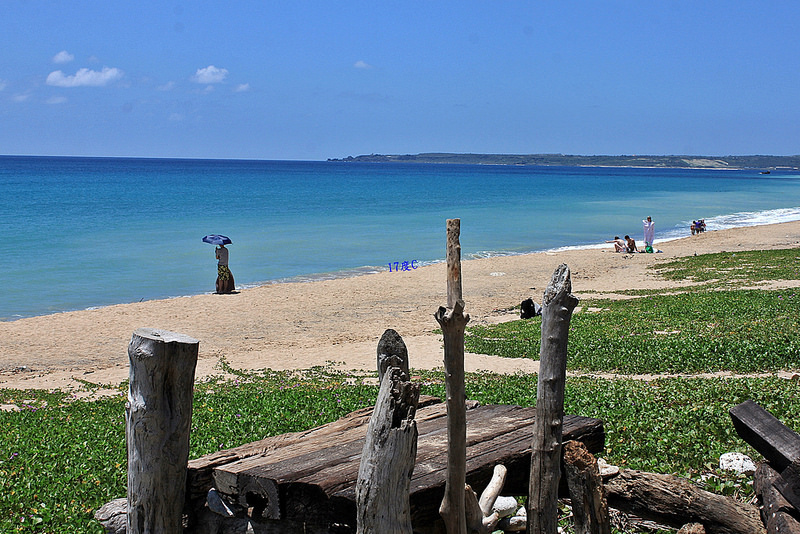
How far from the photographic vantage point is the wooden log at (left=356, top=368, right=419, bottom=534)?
434 centimetres

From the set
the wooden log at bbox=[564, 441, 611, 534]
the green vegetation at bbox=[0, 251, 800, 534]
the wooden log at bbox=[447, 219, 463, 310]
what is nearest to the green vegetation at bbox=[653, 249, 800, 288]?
the green vegetation at bbox=[0, 251, 800, 534]

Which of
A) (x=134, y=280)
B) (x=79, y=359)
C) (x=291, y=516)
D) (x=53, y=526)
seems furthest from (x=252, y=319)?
(x=291, y=516)

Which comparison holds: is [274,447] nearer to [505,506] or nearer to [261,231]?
[505,506]

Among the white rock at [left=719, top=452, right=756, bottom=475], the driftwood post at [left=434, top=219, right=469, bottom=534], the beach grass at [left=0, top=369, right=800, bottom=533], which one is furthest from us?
the beach grass at [left=0, top=369, right=800, bottom=533]

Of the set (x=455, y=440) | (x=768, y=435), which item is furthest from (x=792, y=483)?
(x=455, y=440)

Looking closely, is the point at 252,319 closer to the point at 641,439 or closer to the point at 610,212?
the point at 641,439

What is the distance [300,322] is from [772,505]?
19982mm

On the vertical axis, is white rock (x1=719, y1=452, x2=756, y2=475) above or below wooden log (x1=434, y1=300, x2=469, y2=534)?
below

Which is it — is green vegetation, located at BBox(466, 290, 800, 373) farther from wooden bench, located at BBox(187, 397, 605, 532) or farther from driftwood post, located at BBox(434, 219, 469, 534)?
driftwood post, located at BBox(434, 219, 469, 534)

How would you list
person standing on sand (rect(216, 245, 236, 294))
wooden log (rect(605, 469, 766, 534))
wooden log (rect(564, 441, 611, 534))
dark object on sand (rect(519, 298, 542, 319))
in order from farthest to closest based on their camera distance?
person standing on sand (rect(216, 245, 236, 294))
dark object on sand (rect(519, 298, 542, 319))
wooden log (rect(605, 469, 766, 534))
wooden log (rect(564, 441, 611, 534))

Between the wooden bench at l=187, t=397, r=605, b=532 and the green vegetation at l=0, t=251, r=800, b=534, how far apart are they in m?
1.84

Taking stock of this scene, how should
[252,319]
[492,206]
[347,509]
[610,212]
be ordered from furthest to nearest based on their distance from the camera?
[492,206], [610,212], [252,319], [347,509]

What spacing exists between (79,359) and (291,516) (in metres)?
16.4

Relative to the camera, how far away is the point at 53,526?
6.75 m
